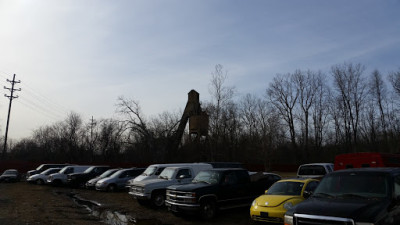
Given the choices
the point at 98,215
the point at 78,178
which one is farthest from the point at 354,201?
the point at 78,178

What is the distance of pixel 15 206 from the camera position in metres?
14.3

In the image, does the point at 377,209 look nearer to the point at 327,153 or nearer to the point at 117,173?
the point at 117,173

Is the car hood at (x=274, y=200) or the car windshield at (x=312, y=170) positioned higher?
the car windshield at (x=312, y=170)

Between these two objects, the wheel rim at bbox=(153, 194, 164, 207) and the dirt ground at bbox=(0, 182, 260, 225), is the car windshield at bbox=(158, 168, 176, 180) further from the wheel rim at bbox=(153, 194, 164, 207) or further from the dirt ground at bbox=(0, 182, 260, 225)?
the dirt ground at bbox=(0, 182, 260, 225)

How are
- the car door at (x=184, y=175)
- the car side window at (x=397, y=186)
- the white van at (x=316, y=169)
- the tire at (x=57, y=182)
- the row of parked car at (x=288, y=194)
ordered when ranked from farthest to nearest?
the tire at (x=57, y=182), the white van at (x=316, y=169), the car door at (x=184, y=175), the car side window at (x=397, y=186), the row of parked car at (x=288, y=194)

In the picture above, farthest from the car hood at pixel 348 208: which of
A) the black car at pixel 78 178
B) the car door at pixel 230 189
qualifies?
the black car at pixel 78 178

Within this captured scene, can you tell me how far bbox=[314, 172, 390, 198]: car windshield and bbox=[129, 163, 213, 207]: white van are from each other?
8427mm

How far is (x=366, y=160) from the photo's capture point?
12852mm

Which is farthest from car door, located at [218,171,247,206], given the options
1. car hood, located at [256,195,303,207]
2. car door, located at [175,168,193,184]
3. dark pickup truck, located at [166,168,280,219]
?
car door, located at [175,168,193,184]

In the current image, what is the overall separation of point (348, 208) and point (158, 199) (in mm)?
9962

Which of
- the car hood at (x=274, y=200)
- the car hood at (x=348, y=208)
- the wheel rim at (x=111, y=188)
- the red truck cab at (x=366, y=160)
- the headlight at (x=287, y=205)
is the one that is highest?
the red truck cab at (x=366, y=160)

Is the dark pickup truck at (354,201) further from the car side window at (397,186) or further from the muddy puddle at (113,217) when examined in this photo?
the muddy puddle at (113,217)

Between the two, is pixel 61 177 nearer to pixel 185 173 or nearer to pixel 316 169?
pixel 185 173

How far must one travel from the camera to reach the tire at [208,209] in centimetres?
1096
